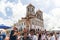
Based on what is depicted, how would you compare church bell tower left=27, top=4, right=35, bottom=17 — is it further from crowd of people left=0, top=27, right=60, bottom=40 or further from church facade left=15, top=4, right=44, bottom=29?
crowd of people left=0, top=27, right=60, bottom=40

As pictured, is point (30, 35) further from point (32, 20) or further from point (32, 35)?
point (32, 20)

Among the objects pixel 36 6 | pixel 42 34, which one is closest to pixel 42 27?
pixel 42 34

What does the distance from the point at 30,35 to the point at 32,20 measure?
1.32 ft

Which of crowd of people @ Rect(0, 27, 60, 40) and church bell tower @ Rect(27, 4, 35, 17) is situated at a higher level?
church bell tower @ Rect(27, 4, 35, 17)

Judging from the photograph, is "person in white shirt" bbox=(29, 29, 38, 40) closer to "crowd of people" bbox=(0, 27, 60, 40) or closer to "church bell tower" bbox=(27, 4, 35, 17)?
"crowd of people" bbox=(0, 27, 60, 40)

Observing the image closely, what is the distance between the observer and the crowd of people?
5770mm

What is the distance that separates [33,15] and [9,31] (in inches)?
28.9

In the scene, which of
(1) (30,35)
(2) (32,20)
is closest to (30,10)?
(2) (32,20)

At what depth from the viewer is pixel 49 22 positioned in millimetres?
5797

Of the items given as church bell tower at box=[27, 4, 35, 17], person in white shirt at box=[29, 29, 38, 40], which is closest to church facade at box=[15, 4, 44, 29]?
church bell tower at box=[27, 4, 35, 17]

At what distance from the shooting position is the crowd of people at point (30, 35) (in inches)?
227

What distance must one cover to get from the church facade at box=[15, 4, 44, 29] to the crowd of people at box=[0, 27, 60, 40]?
0.38 feet

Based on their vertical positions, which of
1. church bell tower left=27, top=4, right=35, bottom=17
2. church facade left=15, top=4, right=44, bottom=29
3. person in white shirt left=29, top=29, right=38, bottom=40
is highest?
church bell tower left=27, top=4, right=35, bottom=17

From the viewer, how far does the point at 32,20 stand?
18.8 feet
